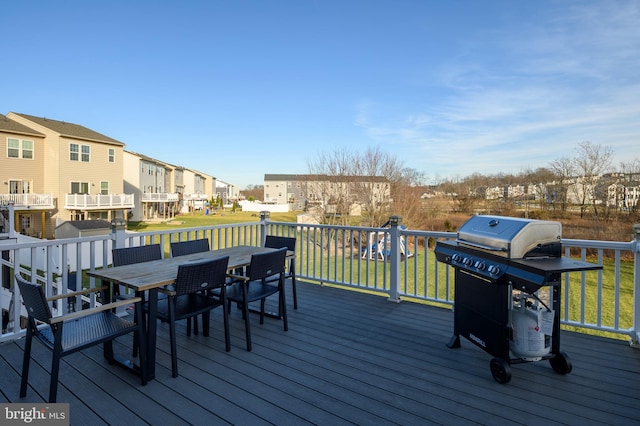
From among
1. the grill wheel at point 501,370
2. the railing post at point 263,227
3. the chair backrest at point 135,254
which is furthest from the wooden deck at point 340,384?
the railing post at point 263,227

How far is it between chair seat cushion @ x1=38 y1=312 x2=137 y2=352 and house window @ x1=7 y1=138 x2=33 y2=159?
78.2 feet

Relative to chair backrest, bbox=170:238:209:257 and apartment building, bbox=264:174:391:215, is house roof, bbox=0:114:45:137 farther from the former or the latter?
chair backrest, bbox=170:238:209:257

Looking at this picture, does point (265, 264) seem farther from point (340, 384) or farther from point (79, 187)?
point (79, 187)

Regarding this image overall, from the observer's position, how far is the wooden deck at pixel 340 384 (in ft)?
6.49

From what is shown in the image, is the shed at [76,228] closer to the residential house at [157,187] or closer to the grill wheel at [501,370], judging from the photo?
the residential house at [157,187]

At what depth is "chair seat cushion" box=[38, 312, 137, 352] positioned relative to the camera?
79.3 inches

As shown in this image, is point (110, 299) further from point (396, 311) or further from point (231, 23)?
point (231, 23)

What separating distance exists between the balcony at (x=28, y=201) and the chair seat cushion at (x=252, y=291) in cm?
2222

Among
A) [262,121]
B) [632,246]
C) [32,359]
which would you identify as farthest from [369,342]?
[262,121]

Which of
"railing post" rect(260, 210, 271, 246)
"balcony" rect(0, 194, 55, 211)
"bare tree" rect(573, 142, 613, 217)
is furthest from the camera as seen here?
"balcony" rect(0, 194, 55, 211)

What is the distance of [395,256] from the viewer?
422cm

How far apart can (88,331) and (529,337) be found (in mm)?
2994

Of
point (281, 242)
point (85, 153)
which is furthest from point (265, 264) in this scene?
point (85, 153)

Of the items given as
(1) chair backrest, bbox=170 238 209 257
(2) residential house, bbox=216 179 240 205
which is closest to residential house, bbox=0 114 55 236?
(1) chair backrest, bbox=170 238 209 257
